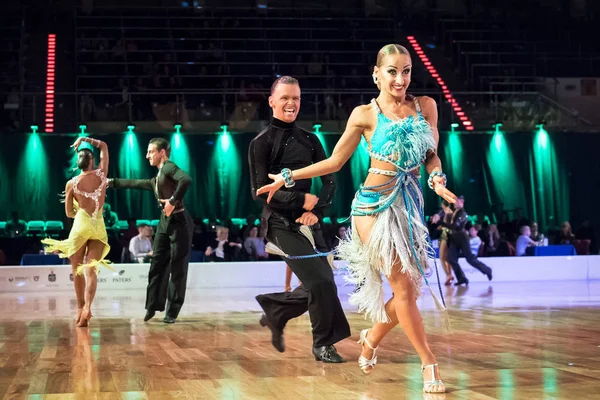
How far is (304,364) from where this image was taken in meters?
5.00

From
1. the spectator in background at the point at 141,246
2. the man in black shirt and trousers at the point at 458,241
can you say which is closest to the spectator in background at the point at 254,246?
the spectator in background at the point at 141,246

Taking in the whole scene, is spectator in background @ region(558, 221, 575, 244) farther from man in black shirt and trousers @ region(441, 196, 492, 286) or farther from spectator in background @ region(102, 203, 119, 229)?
spectator in background @ region(102, 203, 119, 229)

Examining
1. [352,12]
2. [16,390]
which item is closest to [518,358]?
[16,390]

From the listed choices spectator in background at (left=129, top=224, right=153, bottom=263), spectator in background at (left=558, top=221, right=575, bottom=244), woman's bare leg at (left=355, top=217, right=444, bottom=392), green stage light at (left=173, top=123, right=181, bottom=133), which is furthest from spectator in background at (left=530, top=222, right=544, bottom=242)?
woman's bare leg at (left=355, top=217, right=444, bottom=392)

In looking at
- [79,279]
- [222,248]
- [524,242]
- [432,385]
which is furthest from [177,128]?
[432,385]

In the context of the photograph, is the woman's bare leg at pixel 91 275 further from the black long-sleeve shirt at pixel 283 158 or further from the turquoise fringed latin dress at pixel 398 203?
the turquoise fringed latin dress at pixel 398 203

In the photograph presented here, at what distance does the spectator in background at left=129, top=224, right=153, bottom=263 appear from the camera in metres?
13.8

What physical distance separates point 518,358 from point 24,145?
40.0 feet

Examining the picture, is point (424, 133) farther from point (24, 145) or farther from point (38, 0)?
point (38, 0)

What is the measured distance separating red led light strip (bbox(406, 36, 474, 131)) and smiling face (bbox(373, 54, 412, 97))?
12114mm

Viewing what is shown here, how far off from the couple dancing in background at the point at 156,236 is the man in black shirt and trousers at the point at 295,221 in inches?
101

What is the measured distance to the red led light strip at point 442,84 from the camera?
637 inches

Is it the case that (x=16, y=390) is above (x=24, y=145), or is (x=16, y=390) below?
below

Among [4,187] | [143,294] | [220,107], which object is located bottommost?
[143,294]
